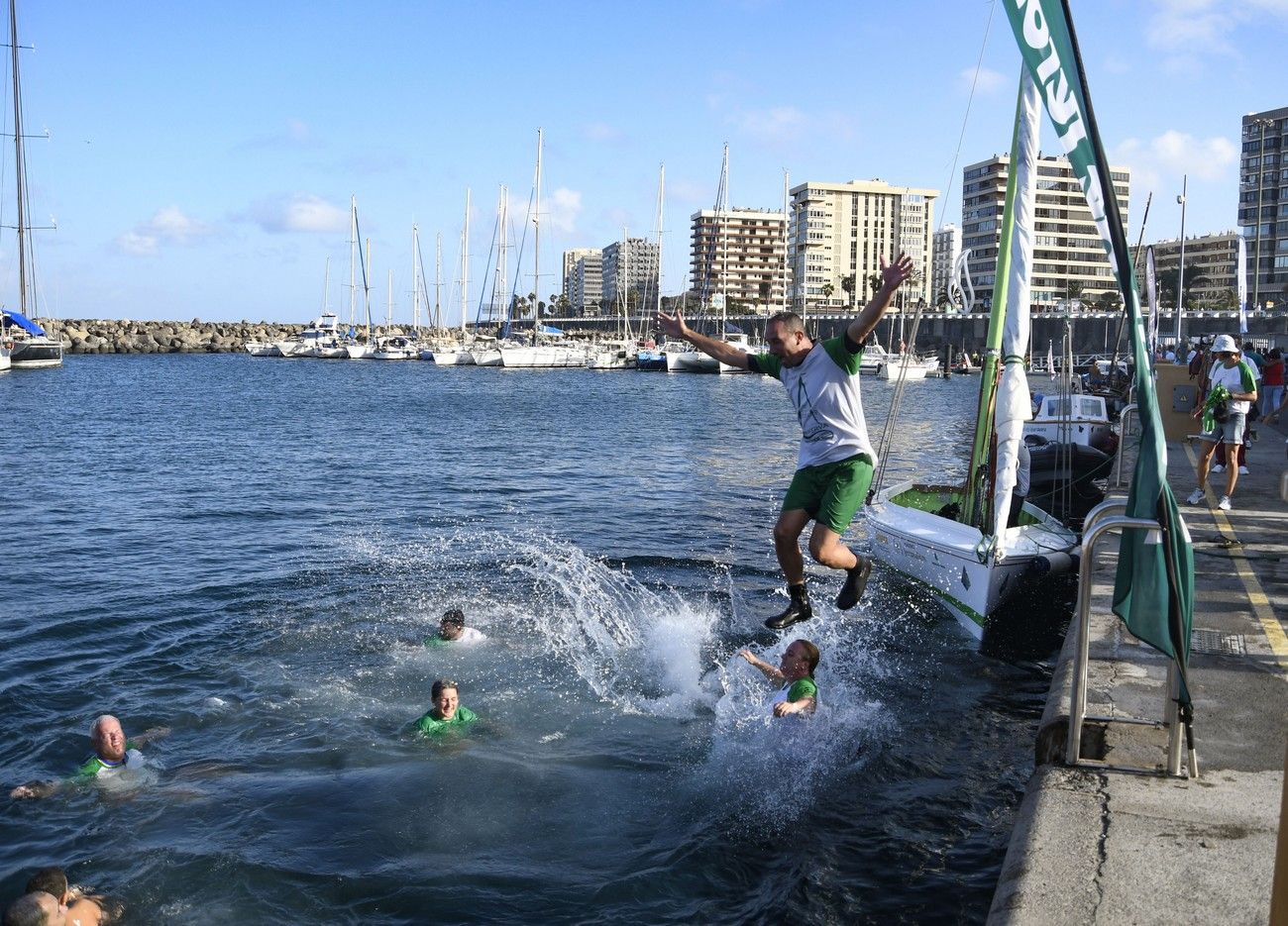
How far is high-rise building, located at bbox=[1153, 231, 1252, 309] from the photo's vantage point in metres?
157

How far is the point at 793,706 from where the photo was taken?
27.7ft

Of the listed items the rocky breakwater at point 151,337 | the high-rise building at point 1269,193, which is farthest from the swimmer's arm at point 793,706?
the high-rise building at point 1269,193

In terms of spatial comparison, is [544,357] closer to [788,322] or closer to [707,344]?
[707,344]

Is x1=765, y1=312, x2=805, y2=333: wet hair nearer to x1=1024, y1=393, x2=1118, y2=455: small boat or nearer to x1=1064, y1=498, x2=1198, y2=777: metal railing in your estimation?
x1=1064, y1=498, x2=1198, y2=777: metal railing

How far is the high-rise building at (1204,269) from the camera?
15700 cm

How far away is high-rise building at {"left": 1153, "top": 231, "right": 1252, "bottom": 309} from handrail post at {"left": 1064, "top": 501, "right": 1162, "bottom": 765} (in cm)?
16296

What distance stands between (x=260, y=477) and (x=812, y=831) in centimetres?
2389

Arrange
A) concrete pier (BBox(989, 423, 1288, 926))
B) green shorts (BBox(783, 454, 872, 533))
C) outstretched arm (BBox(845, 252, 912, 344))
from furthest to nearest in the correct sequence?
green shorts (BBox(783, 454, 872, 533)) → outstretched arm (BBox(845, 252, 912, 344)) → concrete pier (BBox(989, 423, 1288, 926))

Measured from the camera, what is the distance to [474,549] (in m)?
18.7

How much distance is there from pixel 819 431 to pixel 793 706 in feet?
7.25

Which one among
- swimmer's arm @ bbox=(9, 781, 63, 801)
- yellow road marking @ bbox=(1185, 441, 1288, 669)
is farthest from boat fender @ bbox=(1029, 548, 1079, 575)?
swimmer's arm @ bbox=(9, 781, 63, 801)

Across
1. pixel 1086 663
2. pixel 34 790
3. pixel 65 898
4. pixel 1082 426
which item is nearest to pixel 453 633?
pixel 34 790

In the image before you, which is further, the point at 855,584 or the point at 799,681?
the point at 855,584

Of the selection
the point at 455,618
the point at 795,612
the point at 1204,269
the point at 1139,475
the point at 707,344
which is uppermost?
the point at 1204,269
